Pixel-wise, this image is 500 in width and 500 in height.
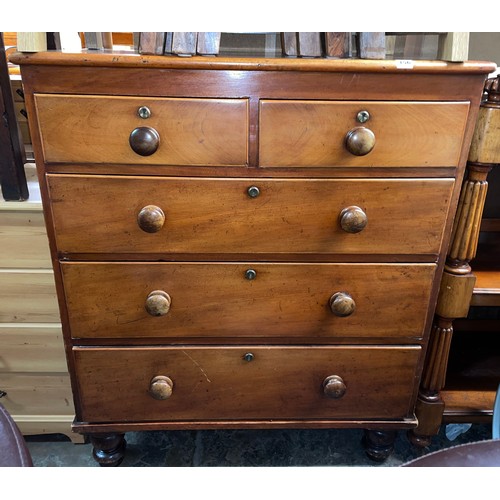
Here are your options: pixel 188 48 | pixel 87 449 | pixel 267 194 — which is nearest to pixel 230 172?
pixel 267 194

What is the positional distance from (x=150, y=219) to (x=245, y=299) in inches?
11.4

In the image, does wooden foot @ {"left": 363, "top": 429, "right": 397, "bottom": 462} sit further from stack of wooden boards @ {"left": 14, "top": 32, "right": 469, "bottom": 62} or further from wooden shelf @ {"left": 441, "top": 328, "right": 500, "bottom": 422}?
stack of wooden boards @ {"left": 14, "top": 32, "right": 469, "bottom": 62}

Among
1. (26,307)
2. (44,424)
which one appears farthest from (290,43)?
(44,424)

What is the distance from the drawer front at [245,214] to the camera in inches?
36.0

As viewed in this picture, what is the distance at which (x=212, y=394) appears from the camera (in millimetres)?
1122

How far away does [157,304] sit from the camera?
3.23 feet

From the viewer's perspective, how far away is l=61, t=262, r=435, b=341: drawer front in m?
1.00

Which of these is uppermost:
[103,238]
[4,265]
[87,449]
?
[103,238]

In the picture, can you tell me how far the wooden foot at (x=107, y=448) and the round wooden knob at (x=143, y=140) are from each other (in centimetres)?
79

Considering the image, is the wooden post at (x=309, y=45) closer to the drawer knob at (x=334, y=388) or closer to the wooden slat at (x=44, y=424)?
the drawer knob at (x=334, y=388)

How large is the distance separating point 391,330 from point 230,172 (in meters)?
0.54

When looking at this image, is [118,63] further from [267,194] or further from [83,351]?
[83,351]

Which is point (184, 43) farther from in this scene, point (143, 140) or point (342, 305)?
point (342, 305)

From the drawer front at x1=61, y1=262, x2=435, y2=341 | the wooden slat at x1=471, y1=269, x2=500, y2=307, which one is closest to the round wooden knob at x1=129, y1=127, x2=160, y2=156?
the drawer front at x1=61, y1=262, x2=435, y2=341
